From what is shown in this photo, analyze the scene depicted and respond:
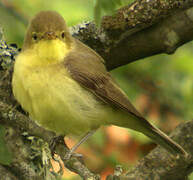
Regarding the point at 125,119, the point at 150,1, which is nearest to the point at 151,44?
the point at 150,1

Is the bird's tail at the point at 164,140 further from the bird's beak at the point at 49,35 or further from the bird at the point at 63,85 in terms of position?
the bird's beak at the point at 49,35

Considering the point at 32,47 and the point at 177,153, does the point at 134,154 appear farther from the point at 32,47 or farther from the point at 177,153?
the point at 32,47

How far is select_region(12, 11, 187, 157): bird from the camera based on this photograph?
2.93m

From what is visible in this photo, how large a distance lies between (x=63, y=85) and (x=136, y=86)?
1.92 metres

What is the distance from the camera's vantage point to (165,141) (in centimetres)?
335

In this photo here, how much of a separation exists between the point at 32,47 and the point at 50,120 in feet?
1.71

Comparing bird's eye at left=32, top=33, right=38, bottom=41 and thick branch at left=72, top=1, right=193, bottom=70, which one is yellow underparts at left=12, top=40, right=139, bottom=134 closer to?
bird's eye at left=32, top=33, right=38, bottom=41

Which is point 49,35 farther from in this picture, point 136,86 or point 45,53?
point 136,86

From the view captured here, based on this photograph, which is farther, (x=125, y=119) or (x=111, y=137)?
(x=111, y=137)

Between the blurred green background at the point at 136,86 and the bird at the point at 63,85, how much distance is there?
108 cm

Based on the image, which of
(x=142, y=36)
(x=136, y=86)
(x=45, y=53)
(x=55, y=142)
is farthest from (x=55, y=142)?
(x=136, y=86)

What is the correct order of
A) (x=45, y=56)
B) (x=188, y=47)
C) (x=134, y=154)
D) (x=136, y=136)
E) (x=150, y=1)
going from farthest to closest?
(x=188, y=47) → (x=134, y=154) → (x=136, y=136) → (x=150, y=1) → (x=45, y=56)

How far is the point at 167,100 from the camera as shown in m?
4.93

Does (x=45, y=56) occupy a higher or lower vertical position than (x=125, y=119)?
higher
